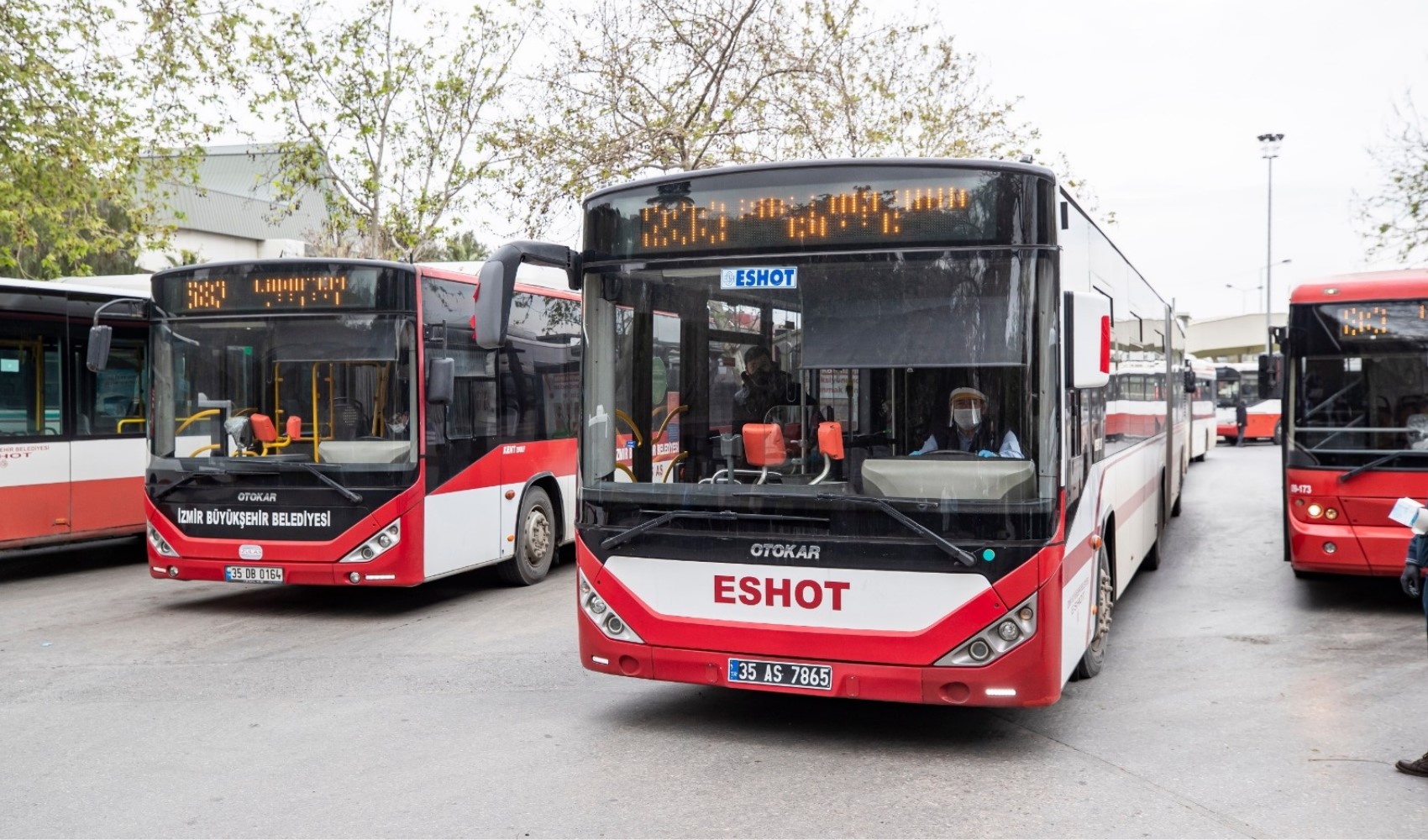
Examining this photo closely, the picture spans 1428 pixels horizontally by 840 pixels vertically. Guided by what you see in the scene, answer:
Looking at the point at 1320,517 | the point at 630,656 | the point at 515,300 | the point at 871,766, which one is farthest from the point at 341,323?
the point at 1320,517

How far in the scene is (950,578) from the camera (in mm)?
5738

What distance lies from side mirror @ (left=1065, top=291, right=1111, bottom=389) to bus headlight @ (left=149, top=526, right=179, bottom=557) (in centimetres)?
740

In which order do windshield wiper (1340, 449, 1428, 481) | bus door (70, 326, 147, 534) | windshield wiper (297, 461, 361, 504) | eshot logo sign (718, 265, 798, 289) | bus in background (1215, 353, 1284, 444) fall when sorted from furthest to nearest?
1. bus in background (1215, 353, 1284, 444)
2. bus door (70, 326, 147, 534)
3. windshield wiper (297, 461, 361, 504)
4. windshield wiper (1340, 449, 1428, 481)
5. eshot logo sign (718, 265, 798, 289)

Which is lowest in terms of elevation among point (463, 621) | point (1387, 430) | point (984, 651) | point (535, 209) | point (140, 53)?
point (463, 621)

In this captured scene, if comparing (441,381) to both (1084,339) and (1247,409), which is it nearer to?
(1084,339)

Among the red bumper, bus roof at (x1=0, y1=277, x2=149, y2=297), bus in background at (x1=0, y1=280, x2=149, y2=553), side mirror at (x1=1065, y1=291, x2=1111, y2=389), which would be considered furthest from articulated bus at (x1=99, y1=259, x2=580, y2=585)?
side mirror at (x1=1065, y1=291, x2=1111, y2=389)

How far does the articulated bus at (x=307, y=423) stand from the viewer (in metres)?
9.77

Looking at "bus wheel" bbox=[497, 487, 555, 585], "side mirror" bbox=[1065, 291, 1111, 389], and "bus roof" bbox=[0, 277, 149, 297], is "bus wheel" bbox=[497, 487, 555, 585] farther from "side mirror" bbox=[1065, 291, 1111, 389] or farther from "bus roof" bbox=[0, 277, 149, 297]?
"side mirror" bbox=[1065, 291, 1111, 389]

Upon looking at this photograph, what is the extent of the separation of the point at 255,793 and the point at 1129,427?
655 centimetres

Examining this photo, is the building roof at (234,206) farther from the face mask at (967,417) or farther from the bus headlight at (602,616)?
the face mask at (967,417)

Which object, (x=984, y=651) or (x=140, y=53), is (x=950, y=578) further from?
(x=140, y=53)

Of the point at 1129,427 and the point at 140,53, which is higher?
the point at 140,53

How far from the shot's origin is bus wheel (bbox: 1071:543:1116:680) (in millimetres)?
7410

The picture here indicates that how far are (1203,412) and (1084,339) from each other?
27.5 m
